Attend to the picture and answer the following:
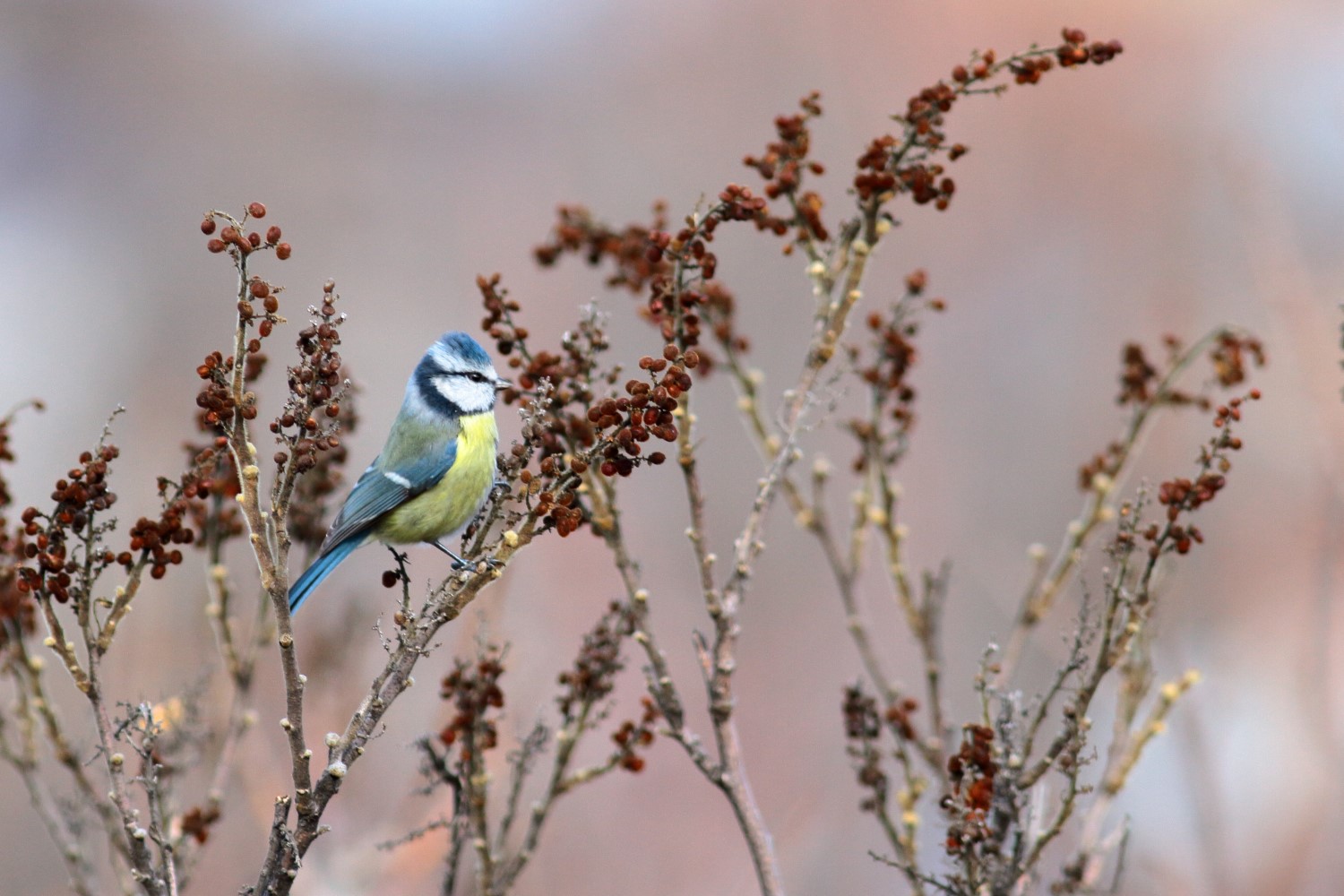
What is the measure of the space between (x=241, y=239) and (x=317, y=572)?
91 centimetres

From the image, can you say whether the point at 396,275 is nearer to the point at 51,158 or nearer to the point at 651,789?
the point at 51,158

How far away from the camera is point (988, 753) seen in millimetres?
1905

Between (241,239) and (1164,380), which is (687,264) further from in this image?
(1164,380)

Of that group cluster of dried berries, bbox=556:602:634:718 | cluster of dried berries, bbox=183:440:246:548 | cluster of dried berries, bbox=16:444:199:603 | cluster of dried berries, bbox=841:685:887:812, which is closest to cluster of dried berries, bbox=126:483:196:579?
cluster of dried berries, bbox=16:444:199:603

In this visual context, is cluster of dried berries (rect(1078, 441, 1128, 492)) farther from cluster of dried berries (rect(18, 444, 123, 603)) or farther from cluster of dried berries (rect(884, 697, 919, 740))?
cluster of dried berries (rect(18, 444, 123, 603))

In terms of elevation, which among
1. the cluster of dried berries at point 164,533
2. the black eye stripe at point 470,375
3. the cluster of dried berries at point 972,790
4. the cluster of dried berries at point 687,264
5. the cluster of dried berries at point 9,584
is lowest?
the cluster of dried berries at point 972,790

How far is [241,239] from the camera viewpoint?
1.53 metres

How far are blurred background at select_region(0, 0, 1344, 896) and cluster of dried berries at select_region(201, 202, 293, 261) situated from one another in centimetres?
117

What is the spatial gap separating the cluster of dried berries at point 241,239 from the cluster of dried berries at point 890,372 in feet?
3.83

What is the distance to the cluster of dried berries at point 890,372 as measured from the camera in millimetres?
2414

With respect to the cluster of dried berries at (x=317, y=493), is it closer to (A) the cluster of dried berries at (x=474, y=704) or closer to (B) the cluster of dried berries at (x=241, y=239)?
(A) the cluster of dried berries at (x=474, y=704)

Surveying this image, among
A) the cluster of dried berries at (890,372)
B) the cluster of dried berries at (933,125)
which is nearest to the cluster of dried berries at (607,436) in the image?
the cluster of dried berries at (933,125)

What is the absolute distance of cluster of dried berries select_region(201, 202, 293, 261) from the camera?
153 centimetres

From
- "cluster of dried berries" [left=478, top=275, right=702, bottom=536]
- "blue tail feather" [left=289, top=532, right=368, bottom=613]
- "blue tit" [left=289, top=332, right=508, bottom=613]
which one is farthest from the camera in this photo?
"blue tit" [left=289, top=332, right=508, bottom=613]
